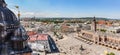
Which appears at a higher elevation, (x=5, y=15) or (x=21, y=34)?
(x=5, y=15)

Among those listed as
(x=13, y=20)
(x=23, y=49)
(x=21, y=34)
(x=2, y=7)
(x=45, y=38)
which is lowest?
(x=45, y=38)

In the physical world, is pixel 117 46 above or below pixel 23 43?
below

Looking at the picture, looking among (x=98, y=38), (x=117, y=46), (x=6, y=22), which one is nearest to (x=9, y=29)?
(x=6, y=22)

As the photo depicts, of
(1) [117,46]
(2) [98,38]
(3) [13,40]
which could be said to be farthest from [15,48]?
(2) [98,38]

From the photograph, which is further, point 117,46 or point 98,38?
point 98,38

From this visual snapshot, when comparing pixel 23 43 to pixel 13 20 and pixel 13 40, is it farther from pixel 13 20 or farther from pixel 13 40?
pixel 13 20

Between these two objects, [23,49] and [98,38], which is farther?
[98,38]

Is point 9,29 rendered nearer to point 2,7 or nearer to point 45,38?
point 2,7

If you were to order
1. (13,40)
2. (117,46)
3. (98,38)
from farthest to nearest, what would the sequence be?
1. (98,38)
2. (117,46)
3. (13,40)

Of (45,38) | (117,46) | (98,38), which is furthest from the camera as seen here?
(98,38)
